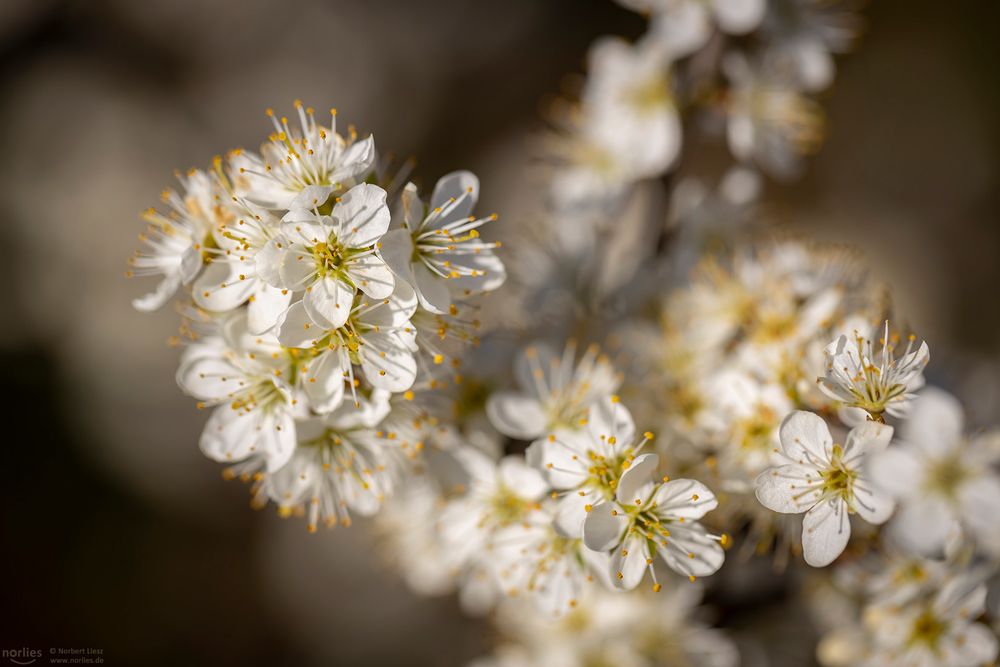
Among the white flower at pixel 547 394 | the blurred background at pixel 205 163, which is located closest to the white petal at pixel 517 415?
the white flower at pixel 547 394

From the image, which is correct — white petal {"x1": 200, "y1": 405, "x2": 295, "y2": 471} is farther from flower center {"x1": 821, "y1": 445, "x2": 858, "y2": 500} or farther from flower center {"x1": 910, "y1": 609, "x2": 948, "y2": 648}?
flower center {"x1": 910, "y1": 609, "x2": 948, "y2": 648}

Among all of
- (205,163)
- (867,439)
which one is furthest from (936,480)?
(205,163)

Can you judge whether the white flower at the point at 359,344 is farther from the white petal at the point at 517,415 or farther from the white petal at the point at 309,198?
the white petal at the point at 517,415

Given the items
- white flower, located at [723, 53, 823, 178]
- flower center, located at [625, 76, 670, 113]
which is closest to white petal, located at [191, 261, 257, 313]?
flower center, located at [625, 76, 670, 113]

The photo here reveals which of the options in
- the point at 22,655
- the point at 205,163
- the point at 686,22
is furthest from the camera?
the point at 205,163

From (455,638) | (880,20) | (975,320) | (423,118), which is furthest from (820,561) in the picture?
(880,20)

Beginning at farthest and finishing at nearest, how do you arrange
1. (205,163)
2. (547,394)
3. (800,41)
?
(205,163)
(800,41)
(547,394)

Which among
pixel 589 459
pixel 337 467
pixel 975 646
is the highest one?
pixel 337 467

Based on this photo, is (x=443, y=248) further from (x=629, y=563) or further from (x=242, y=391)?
(x=629, y=563)
